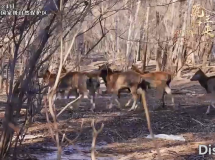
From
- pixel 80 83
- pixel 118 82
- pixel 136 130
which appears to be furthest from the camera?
pixel 118 82

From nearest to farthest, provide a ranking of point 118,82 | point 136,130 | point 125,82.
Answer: point 136,130, point 125,82, point 118,82

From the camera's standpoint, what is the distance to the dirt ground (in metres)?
9.11

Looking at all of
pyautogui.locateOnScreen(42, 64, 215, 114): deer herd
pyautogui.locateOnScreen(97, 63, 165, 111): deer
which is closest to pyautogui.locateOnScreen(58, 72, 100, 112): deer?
pyautogui.locateOnScreen(42, 64, 215, 114): deer herd

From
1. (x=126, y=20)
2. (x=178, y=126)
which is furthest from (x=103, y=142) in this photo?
(x=126, y=20)

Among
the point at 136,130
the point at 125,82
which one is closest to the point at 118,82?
the point at 125,82

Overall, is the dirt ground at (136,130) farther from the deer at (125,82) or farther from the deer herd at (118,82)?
the deer at (125,82)

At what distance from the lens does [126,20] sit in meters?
33.0

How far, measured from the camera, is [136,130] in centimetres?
1175

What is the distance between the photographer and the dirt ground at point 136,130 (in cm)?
911

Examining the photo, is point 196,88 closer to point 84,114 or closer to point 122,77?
point 122,77

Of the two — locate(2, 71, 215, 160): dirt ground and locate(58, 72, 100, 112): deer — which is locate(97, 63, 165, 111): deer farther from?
locate(2, 71, 215, 160): dirt ground

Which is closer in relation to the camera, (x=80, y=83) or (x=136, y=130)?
(x=136, y=130)

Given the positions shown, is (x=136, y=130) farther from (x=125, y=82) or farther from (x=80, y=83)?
(x=80, y=83)

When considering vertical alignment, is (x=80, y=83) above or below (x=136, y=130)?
above
